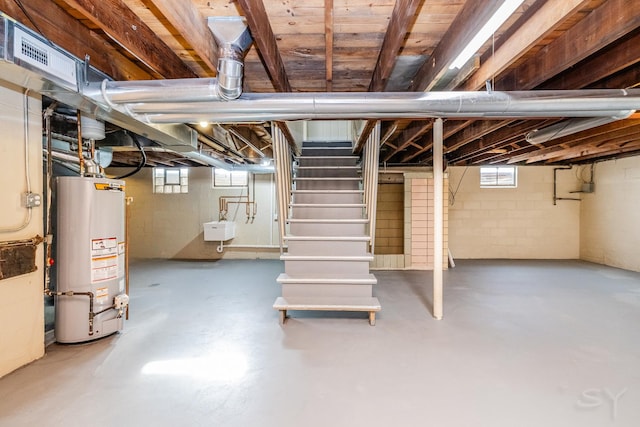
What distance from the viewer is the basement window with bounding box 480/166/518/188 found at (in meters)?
6.49

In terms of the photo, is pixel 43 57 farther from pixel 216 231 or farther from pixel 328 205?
pixel 216 231

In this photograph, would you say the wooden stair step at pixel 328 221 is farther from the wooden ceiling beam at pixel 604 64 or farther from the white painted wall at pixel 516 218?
the white painted wall at pixel 516 218

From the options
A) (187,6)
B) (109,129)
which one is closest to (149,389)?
(187,6)

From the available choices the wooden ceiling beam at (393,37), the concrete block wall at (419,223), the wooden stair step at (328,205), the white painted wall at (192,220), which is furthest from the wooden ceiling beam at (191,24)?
the white painted wall at (192,220)

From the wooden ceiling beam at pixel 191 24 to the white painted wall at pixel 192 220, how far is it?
441cm

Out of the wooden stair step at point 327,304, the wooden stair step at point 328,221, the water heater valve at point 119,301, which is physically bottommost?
the wooden stair step at point 327,304

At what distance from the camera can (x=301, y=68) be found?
2.47 meters

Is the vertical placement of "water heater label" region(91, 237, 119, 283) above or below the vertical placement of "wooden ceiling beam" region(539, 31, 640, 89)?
below

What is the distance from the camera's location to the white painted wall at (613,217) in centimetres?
518

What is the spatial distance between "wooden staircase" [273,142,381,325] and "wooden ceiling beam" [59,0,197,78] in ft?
5.68

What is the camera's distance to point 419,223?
18.0ft

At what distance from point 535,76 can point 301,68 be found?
5.78ft

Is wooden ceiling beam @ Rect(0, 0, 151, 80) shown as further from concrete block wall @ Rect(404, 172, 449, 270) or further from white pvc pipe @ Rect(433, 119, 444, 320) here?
concrete block wall @ Rect(404, 172, 449, 270)

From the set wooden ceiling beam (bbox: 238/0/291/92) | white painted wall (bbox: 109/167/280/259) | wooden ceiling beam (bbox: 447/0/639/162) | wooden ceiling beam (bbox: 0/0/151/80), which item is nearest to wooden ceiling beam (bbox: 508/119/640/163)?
wooden ceiling beam (bbox: 447/0/639/162)
